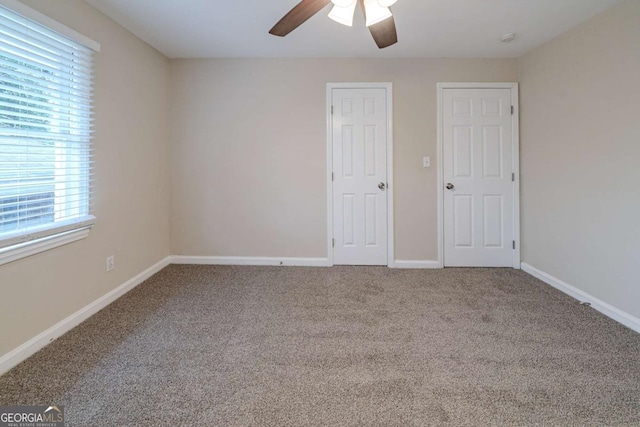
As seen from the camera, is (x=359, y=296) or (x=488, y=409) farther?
(x=359, y=296)

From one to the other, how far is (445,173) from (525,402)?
95.7 inches

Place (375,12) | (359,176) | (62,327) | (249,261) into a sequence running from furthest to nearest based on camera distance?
(249,261) → (359,176) → (62,327) → (375,12)

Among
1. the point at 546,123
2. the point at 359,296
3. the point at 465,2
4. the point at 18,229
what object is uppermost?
the point at 465,2

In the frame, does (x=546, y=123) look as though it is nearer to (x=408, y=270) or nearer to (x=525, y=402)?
(x=408, y=270)

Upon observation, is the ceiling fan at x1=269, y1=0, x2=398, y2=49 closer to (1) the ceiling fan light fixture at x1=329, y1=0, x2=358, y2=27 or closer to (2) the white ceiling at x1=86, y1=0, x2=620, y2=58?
(1) the ceiling fan light fixture at x1=329, y1=0, x2=358, y2=27

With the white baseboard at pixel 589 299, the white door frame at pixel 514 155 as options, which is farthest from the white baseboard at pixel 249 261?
the white baseboard at pixel 589 299

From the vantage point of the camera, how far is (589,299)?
97.3 inches

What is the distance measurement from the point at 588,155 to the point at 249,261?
3.44 m

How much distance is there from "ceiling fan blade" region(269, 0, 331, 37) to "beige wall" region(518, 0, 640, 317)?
2.26m

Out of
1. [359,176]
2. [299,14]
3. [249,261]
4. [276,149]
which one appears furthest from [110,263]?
[359,176]

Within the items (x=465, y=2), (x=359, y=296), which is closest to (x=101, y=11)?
(x=465, y=2)

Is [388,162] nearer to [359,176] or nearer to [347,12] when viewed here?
[359,176]

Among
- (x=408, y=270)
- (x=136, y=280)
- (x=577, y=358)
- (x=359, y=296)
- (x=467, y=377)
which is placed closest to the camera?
(x=467, y=377)

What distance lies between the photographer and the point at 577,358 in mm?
1761
